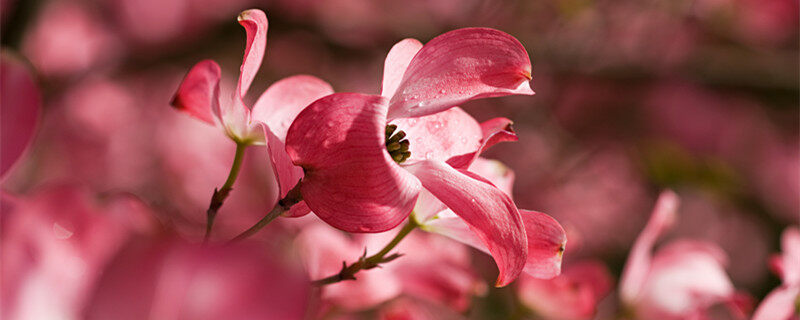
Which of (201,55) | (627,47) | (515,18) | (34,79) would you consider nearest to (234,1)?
(201,55)

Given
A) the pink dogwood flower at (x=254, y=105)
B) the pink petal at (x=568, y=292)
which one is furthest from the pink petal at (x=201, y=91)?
the pink petal at (x=568, y=292)

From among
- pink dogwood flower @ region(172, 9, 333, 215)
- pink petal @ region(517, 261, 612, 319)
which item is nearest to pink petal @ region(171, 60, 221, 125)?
pink dogwood flower @ region(172, 9, 333, 215)

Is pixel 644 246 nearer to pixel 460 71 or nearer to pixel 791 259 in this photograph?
pixel 791 259

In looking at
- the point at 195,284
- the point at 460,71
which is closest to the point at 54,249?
the point at 195,284

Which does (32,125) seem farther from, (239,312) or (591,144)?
(591,144)

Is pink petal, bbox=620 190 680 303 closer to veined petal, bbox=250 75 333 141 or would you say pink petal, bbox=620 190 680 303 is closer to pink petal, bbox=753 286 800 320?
pink petal, bbox=753 286 800 320

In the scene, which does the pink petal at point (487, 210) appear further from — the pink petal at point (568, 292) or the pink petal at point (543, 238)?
the pink petal at point (568, 292)

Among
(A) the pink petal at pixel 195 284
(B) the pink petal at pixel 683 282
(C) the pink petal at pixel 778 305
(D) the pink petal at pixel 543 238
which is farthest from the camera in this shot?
(B) the pink petal at pixel 683 282
